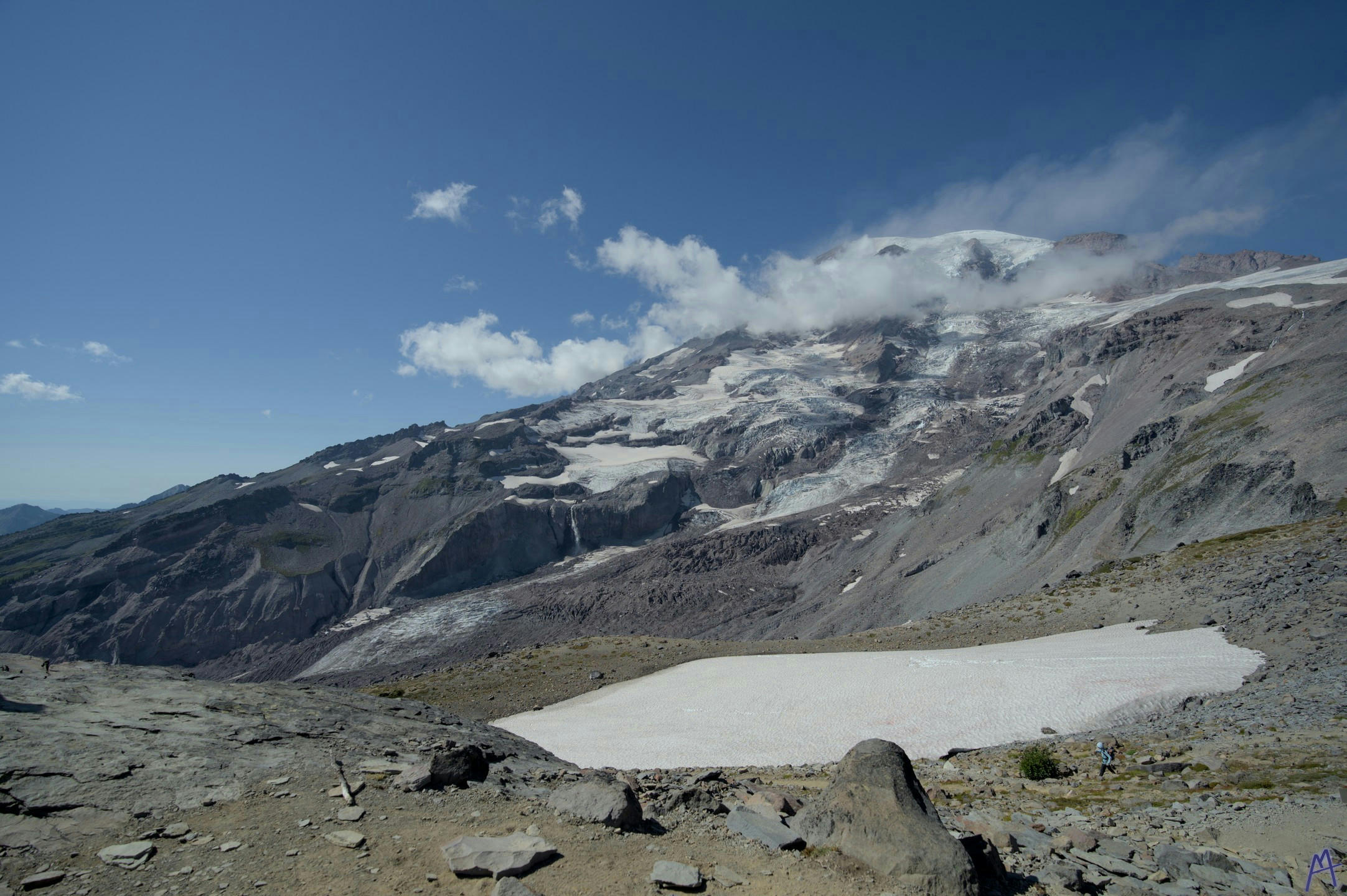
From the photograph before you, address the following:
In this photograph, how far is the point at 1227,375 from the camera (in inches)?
3209

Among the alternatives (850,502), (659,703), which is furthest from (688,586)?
(659,703)

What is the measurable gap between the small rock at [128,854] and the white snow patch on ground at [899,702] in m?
14.4

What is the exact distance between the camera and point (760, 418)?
7549 inches

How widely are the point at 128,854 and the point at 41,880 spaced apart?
808mm

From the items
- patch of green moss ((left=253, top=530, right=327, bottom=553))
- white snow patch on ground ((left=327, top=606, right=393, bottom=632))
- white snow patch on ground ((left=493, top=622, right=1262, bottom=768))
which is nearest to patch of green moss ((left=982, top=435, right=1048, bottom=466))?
white snow patch on ground ((left=493, top=622, right=1262, bottom=768))

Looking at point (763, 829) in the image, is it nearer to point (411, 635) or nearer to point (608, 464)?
point (411, 635)

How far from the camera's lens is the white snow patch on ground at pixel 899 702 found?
2077 cm

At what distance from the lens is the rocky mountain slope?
5688cm

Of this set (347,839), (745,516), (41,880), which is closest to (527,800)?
(347,839)

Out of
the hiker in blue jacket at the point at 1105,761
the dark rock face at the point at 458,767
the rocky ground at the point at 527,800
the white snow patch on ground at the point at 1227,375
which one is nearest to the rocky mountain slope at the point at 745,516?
the white snow patch on ground at the point at 1227,375

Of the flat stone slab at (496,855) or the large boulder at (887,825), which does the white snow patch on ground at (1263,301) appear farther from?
the flat stone slab at (496,855)

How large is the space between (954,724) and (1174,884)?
13.9m

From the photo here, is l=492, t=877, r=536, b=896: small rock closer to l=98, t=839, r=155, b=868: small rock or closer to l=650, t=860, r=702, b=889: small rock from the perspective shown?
l=650, t=860, r=702, b=889: small rock

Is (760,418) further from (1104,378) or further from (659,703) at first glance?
(659,703)
